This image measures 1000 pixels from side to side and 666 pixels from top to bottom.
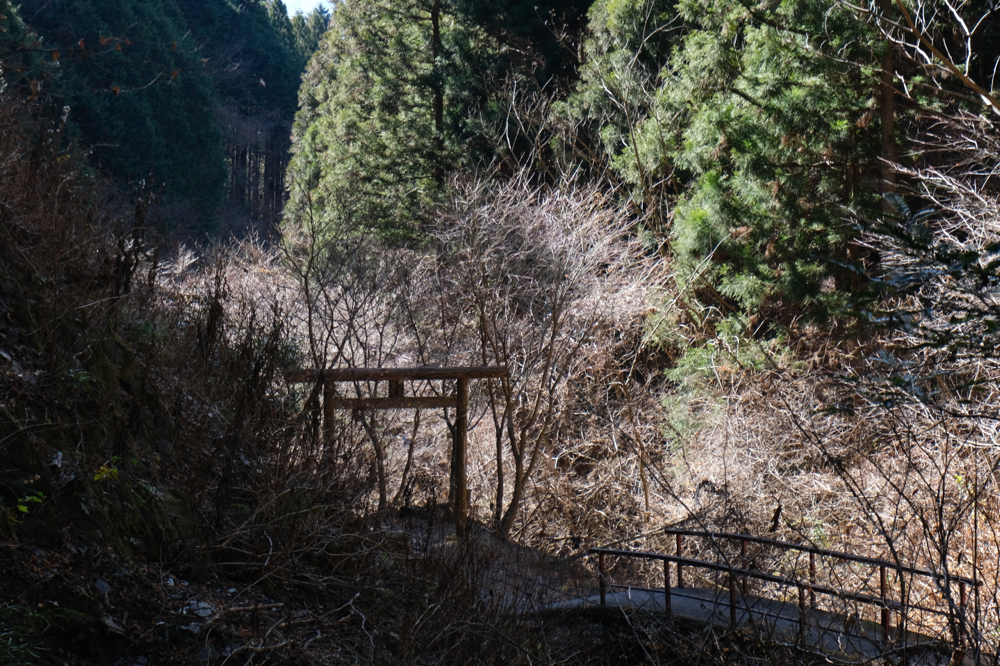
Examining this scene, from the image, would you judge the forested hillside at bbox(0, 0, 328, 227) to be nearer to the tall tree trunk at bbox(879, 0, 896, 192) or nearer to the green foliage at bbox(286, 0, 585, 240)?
the green foliage at bbox(286, 0, 585, 240)

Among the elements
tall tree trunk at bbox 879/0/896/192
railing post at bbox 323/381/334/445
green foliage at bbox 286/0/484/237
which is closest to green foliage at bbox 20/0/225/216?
green foliage at bbox 286/0/484/237

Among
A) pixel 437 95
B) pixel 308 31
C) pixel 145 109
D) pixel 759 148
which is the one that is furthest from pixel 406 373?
pixel 308 31

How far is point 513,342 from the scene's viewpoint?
45.4 feet

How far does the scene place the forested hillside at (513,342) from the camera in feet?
13.0

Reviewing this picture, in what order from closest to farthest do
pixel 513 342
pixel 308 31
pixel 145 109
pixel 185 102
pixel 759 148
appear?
1. pixel 759 148
2. pixel 513 342
3. pixel 185 102
4. pixel 145 109
5. pixel 308 31

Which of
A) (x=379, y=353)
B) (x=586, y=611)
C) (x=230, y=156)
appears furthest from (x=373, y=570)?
(x=230, y=156)

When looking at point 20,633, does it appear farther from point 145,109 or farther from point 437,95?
point 145,109

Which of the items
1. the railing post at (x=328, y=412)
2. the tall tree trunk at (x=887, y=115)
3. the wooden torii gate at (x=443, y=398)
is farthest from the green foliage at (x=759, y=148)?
the railing post at (x=328, y=412)

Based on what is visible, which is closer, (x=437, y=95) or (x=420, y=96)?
(x=437, y=95)

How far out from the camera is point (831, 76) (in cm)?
1123

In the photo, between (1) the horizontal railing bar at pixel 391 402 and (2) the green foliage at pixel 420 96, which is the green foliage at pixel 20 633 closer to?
(1) the horizontal railing bar at pixel 391 402

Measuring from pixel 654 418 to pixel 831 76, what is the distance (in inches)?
252

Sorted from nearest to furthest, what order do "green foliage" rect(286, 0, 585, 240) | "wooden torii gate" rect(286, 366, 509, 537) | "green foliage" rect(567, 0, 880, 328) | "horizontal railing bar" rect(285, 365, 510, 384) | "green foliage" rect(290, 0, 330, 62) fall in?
"horizontal railing bar" rect(285, 365, 510, 384) < "wooden torii gate" rect(286, 366, 509, 537) < "green foliage" rect(567, 0, 880, 328) < "green foliage" rect(286, 0, 585, 240) < "green foliage" rect(290, 0, 330, 62)

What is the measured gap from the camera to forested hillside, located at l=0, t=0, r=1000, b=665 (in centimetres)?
395
